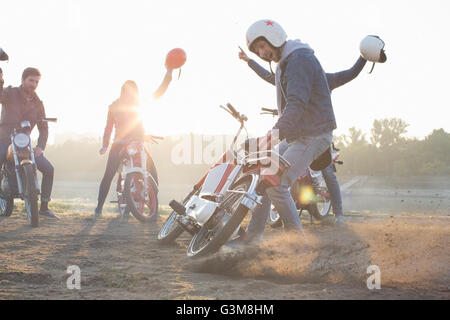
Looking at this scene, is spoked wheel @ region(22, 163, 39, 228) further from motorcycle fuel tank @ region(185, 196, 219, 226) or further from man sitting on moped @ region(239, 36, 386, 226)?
man sitting on moped @ region(239, 36, 386, 226)

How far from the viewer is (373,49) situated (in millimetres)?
4859

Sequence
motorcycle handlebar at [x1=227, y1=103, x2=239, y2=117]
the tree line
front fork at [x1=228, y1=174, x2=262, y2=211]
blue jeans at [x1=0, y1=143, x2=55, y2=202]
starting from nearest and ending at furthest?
front fork at [x1=228, y1=174, x2=262, y2=211], motorcycle handlebar at [x1=227, y1=103, x2=239, y2=117], blue jeans at [x1=0, y1=143, x2=55, y2=202], the tree line

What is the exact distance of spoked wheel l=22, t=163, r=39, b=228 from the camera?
246 inches

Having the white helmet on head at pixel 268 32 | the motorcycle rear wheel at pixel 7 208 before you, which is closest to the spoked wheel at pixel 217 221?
the white helmet on head at pixel 268 32

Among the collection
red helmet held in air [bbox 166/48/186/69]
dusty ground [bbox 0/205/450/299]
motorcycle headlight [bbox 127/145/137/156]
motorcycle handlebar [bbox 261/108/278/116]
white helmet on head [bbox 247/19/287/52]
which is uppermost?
red helmet held in air [bbox 166/48/186/69]

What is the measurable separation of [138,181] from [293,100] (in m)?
3.84

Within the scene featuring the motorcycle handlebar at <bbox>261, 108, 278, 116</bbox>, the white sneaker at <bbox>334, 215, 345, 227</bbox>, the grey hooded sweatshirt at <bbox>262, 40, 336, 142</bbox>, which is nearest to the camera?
the grey hooded sweatshirt at <bbox>262, 40, 336, 142</bbox>

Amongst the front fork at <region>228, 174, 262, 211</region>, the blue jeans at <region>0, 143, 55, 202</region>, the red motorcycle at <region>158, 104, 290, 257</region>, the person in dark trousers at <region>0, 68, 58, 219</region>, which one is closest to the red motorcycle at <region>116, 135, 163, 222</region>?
the blue jeans at <region>0, 143, 55, 202</region>

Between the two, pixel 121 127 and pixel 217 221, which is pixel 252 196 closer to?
pixel 217 221

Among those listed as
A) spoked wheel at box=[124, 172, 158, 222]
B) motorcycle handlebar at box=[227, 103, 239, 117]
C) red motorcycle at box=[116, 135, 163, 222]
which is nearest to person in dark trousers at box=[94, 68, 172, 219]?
red motorcycle at box=[116, 135, 163, 222]

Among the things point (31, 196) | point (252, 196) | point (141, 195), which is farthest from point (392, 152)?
point (252, 196)

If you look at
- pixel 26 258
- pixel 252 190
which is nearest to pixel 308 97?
pixel 252 190

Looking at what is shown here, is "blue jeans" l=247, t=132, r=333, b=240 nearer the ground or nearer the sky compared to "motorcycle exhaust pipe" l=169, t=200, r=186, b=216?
nearer the sky

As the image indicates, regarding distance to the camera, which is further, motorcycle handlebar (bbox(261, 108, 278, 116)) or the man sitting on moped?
motorcycle handlebar (bbox(261, 108, 278, 116))
